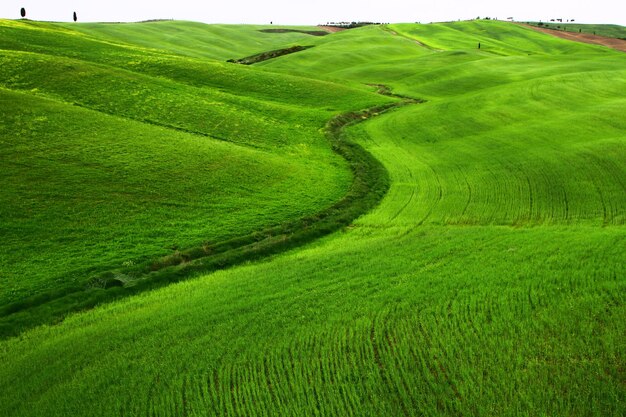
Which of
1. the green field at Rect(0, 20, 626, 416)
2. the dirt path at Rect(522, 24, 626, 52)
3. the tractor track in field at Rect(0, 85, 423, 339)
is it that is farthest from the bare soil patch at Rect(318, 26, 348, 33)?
the tractor track in field at Rect(0, 85, 423, 339)

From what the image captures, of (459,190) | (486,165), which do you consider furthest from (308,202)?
(486,165)

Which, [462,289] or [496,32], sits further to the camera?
[496,32]

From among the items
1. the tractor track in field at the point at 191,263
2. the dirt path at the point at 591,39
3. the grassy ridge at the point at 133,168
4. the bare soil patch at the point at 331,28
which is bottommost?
the tractor track in field at the point at 191,263

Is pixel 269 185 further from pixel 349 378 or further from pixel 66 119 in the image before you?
pixel 349 378

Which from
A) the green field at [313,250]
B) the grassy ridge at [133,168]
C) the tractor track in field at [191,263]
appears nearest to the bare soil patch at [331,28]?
the grassy ridge at [133,168]

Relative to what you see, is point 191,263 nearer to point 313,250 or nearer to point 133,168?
point 313,250

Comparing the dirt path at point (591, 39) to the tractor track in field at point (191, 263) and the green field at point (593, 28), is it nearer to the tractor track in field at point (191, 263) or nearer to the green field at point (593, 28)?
the green field at point (593, 28)
